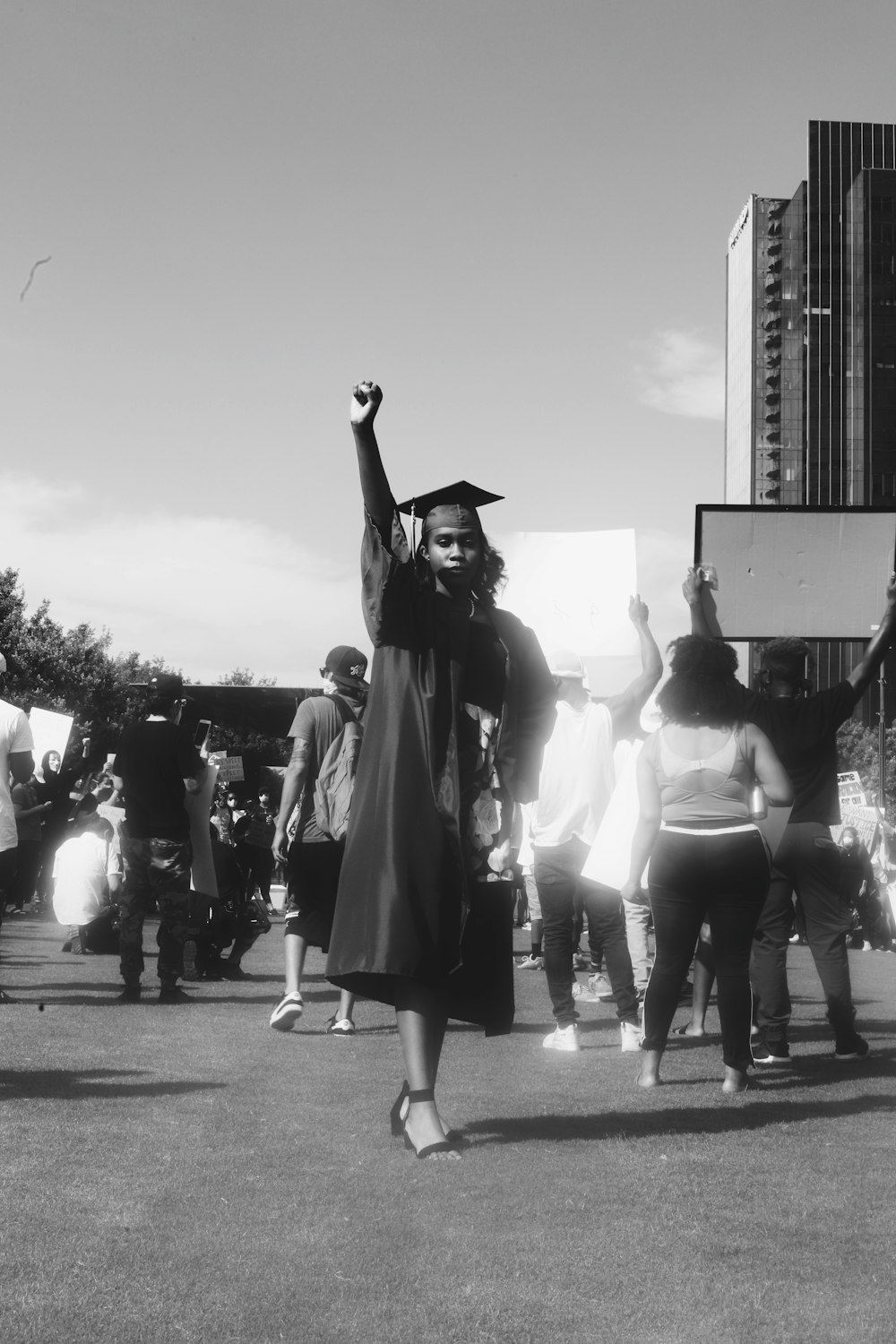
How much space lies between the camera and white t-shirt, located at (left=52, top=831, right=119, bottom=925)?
13.9m

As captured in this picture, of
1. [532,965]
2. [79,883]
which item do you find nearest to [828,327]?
[532,965]

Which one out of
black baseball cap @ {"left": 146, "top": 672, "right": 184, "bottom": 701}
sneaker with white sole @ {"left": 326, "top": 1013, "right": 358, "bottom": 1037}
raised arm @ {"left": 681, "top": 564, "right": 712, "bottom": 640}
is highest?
raised arm @ {"left": 681, "top": 564, "right": 712, "bottom": 640}

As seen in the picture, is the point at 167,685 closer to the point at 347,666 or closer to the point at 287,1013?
the point at 347,666

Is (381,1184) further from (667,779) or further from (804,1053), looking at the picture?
(804,1053)

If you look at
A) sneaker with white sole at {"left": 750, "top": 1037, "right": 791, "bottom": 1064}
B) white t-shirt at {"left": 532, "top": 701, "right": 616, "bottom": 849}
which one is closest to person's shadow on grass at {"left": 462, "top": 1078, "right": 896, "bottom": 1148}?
sneaker with white sole at {"left": 750, "top": 1037, "right": 791, "bottom": 1064}

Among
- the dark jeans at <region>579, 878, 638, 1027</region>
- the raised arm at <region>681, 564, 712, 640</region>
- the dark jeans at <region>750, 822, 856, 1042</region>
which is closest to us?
the raised arm at <region>681, 564, 712, 640</region>

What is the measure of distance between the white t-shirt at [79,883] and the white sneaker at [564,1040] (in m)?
6.92

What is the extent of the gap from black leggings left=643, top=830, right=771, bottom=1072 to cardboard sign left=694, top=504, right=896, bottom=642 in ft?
4.59

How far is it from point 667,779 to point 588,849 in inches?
69.6

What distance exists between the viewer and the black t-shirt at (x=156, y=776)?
1038cm

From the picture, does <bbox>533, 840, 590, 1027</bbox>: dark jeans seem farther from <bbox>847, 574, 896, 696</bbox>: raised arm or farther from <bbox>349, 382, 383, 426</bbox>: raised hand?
<bbox>349, 382, 383, 426</bbox>: raised hand

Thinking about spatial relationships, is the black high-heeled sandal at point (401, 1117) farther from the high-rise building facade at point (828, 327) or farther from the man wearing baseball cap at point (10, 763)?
the high-rise building facade at point (828, 327)

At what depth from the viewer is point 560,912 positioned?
8.21m

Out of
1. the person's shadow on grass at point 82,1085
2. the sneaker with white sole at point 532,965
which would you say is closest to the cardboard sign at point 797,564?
the person's shadow on grass at point 82,1085
